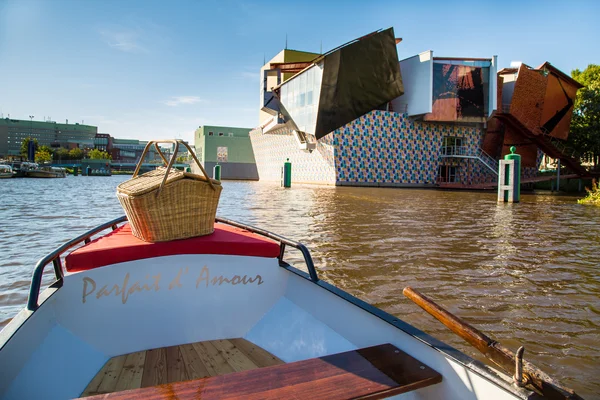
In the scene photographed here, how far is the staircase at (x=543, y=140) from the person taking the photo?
28984 mm

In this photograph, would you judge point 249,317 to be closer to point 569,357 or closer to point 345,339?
point 345,339

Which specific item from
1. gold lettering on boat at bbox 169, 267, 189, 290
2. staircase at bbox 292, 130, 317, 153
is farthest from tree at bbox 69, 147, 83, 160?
gold lettering on boat at bbox 169, 267, 189, 290

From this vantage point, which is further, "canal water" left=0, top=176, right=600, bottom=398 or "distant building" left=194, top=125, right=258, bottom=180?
"distant building" left=194, top=125, right=258, bottom=180

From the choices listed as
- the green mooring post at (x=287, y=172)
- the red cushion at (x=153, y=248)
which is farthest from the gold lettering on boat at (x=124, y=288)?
the green mooring post at (x=287, y=172)

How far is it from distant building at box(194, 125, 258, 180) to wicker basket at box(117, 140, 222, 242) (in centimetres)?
5518

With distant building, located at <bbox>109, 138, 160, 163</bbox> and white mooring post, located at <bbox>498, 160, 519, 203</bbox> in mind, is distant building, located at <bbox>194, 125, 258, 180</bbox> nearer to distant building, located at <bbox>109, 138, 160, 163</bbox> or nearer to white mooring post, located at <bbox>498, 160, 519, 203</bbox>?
white mooring post, located at <bbox>498, 160, 519, 203</bbox>

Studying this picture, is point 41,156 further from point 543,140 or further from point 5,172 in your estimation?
point 543,140

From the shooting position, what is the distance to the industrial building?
27.8 m

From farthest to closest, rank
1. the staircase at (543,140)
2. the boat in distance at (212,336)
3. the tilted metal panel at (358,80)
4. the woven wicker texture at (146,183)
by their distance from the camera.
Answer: the staircase at (543,140) → the tilted metal panel at (358,80) → the woven wicker texture at (146,183) → the boat in distance at (212,336)

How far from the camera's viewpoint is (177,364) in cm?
233

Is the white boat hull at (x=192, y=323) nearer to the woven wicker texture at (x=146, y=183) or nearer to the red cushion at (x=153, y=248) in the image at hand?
the red cushion at (x=153, y=248)

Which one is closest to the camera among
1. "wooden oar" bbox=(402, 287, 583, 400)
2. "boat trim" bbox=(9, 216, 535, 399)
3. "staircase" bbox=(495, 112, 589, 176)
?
"wooden oar" bbox=(402, 287, 583, 400)

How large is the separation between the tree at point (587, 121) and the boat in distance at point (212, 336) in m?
38.3

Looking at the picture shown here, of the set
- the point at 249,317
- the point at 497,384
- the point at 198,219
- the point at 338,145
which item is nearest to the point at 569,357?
the point at 497,384
